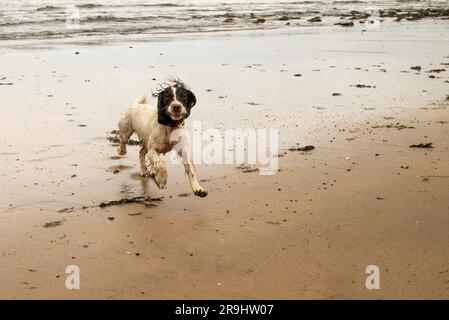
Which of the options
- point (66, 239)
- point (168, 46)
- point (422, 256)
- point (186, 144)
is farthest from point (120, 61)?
point (422, 256)

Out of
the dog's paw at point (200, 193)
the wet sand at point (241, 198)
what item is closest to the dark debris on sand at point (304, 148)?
the wet sand at point (241, 198)

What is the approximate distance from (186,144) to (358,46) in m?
12.0

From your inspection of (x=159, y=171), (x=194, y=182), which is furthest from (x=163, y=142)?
(x=194, y=182)

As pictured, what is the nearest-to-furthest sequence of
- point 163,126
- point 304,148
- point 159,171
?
point 159,171, point 163,126, point 304,148

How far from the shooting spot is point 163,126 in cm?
580

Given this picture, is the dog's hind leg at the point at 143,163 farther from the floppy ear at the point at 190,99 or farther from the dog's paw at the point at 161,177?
the floppy ear at the point at 190,99

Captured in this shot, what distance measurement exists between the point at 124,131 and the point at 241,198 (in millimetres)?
1952

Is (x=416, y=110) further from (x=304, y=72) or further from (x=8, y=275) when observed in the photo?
(x=8, y=275)

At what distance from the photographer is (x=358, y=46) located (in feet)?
54.6

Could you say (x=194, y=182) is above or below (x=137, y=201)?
above

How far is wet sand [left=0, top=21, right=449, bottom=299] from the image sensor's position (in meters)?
4.01

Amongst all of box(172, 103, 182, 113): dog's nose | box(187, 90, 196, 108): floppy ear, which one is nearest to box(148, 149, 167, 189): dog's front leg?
box(172, 103, 182, 113): dog's nose

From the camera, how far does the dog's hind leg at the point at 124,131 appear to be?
271 inches

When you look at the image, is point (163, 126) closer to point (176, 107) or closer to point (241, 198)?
point (176, 107)
